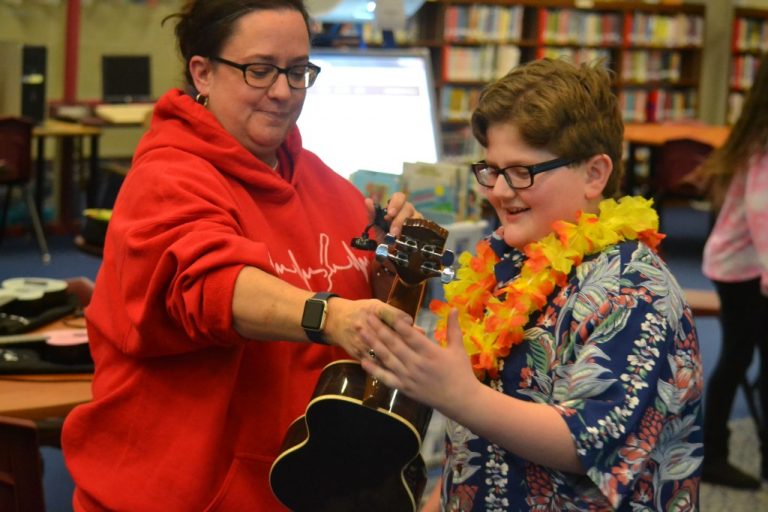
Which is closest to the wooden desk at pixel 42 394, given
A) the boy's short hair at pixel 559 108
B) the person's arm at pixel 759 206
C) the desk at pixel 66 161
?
the boy's short hair at pixel 559 108

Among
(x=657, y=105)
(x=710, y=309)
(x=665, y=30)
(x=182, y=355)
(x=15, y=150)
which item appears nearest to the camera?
(x=182, y=355)

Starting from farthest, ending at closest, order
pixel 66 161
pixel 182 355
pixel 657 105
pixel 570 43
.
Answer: pixel 657 105 < pixel 570 43 < pixel 66 161 < pixel 182 355

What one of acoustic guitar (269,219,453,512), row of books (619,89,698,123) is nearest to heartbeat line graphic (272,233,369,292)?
acoustic guitar (269,219,453,512)

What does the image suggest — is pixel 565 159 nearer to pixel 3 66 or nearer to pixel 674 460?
pixel 674 460

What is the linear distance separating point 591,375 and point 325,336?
360 mm

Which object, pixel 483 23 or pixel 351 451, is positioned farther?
pixel 483 23

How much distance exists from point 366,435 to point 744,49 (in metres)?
10.9

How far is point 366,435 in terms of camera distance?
4.88 ft

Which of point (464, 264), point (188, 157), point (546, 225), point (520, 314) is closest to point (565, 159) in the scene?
point (546, 225)

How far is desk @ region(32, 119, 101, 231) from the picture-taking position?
25.6ft

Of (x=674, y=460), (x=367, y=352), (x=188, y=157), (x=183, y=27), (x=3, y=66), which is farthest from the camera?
(x=3, y=66)

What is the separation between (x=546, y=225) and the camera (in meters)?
1.52

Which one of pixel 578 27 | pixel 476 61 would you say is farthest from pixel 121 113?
pixel 578 27

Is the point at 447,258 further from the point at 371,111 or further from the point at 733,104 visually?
the point at 733,104
